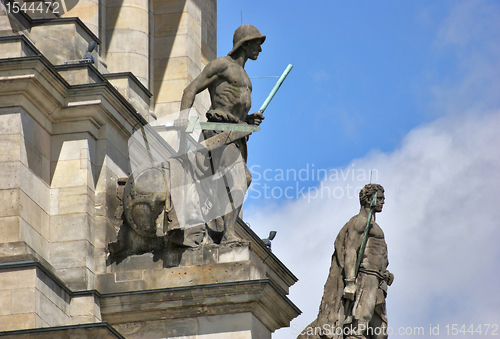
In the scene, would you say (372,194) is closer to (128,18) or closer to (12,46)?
(12,46)

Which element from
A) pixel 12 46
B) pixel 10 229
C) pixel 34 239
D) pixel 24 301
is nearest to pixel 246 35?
pixel 12 46

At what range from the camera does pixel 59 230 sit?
21.6 m

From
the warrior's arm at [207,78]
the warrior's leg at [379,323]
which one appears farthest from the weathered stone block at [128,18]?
the warrior's leg at [379,323]

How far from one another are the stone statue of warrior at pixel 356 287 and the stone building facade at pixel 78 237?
1.29 metres

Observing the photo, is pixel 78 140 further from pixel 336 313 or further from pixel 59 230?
pixel 336 313

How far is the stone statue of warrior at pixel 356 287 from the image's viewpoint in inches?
914

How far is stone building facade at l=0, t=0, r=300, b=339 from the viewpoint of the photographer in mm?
20547

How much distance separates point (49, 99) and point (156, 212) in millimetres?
2319

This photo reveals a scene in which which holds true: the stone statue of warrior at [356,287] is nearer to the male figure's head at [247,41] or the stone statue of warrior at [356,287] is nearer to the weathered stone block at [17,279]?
the male figure's head at [247,41]

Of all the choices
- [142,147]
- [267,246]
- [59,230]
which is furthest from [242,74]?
[267,246]

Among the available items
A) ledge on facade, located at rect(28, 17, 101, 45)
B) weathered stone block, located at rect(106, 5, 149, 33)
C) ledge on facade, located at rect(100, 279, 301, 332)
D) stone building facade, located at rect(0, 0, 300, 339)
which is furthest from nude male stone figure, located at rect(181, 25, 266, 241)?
weathered stone block, located at rect(106, 5, 149, 33)

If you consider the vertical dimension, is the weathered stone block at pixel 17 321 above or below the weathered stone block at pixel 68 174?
below

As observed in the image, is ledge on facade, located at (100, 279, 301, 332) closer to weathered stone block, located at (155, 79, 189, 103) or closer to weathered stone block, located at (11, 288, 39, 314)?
weathered stone block, located at (11, 288, 39, 314)

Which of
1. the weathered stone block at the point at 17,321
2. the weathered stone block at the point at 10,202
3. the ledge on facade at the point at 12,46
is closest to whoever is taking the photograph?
the weathered stone block at the point at 17,321
